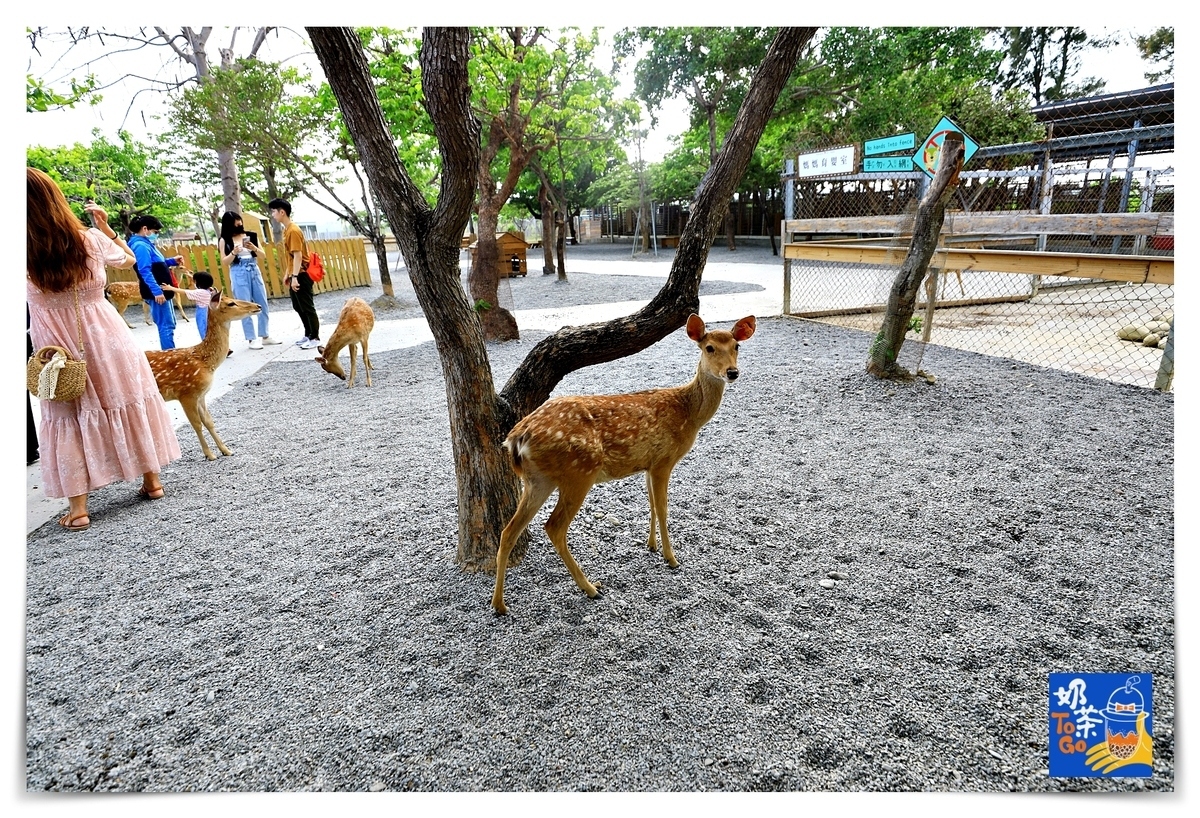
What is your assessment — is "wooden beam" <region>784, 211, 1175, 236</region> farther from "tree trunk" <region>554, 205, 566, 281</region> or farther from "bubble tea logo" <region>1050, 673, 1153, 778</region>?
"tree trunk" <region>554, 205, 566, 281</region>

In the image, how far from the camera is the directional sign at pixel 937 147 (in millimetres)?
4352

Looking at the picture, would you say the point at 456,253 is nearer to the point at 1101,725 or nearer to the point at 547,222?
the point at 1101,725

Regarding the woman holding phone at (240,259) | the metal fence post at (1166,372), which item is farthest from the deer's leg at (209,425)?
the metal fence post at (1166,372)

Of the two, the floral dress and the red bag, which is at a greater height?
the red bag

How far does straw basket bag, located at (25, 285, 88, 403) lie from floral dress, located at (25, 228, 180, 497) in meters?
0.07

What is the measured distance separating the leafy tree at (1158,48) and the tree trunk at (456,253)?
1024mm

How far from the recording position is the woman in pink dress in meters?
2.65

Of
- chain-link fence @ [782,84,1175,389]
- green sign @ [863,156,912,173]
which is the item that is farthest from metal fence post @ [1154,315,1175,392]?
green sign @ [863,156,912,173]

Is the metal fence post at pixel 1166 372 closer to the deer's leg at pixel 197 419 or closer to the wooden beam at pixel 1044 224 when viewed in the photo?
the wooden beam at pixel 1044 224

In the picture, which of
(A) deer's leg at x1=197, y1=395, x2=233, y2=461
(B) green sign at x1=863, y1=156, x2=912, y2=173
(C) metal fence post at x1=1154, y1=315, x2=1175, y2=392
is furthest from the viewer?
(B) green sign at x1=863, y1=156, x2=912, y2=173

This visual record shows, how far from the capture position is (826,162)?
28.7 ft

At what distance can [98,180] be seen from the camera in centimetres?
1291

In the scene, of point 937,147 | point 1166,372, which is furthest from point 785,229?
point 1166,372

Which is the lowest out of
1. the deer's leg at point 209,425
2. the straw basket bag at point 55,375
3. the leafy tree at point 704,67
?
the deer's leg at point 209,425
